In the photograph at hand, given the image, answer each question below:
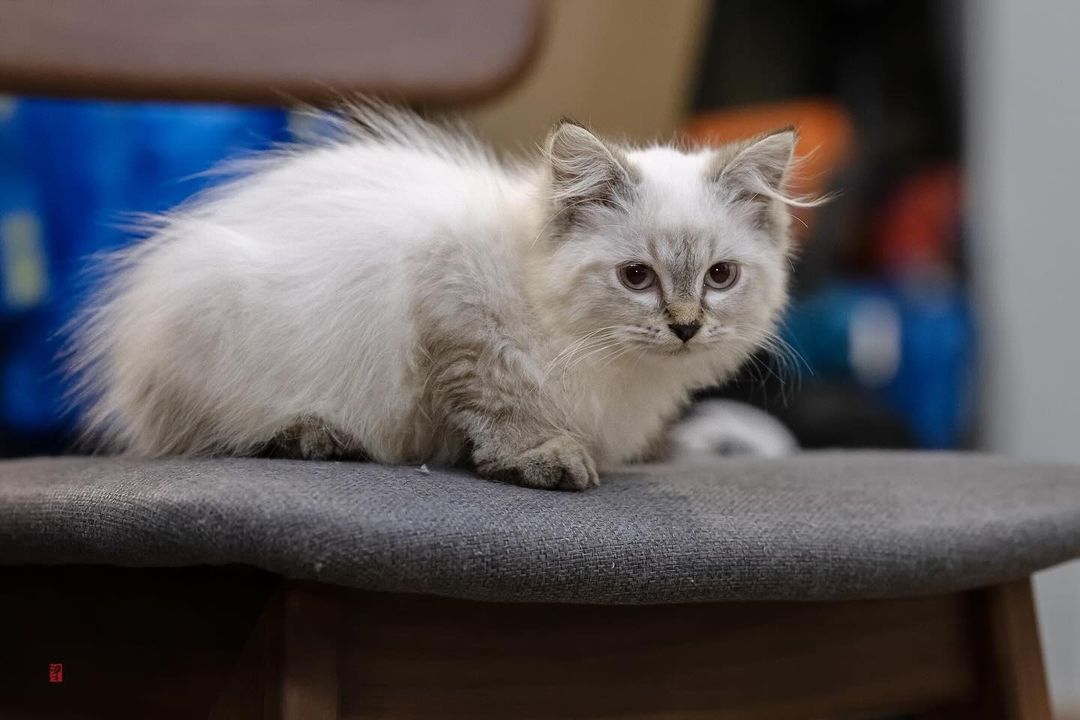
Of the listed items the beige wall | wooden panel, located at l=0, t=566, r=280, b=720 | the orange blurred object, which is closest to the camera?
wooden panel, located at l=0, t=566, r=280, b=720

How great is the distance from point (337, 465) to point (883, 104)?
2.27 meters

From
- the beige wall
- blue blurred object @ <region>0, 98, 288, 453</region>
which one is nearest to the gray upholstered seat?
blue blurred object @ <region>0, 98, 288, 453</region>

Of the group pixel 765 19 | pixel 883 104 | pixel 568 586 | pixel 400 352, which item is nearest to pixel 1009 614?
pixel 568 586

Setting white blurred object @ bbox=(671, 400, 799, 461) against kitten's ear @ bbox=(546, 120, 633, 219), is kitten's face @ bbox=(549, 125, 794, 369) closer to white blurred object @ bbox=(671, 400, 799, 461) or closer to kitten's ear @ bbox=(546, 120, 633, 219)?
kitten's ear @ bbox=(546, 120, 633, 219)

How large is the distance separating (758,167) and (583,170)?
0.18m

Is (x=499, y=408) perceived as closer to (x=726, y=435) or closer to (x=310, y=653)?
(x=310, y=653)

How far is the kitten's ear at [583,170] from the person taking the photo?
3.22 feet

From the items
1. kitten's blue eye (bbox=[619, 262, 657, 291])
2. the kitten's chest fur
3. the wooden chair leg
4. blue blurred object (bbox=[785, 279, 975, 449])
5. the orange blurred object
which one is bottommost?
the wooden chair leg

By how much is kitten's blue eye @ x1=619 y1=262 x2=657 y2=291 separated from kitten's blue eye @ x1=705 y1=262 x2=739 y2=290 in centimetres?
6

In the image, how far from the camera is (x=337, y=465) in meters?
0.89

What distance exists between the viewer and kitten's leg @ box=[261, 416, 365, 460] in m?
0.96

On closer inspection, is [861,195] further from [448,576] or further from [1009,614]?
[448,576]

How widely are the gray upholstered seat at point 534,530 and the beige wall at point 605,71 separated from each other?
958 mm

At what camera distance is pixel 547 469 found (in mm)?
917
